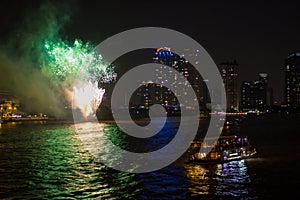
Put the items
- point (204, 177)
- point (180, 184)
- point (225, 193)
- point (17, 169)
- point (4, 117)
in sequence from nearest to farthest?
point (225, 193), point (180, 184), point (204, 177), point (17, 169), point (4, 117)

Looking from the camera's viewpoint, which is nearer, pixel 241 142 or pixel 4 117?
pixel 241 142

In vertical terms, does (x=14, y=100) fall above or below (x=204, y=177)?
above

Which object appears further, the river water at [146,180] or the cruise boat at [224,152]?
the cruise boat at [224,152]

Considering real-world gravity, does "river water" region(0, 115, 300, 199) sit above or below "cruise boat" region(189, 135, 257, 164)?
below

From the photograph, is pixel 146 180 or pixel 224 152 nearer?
pixel 146 180

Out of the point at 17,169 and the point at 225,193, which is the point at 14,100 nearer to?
the point at 17,169

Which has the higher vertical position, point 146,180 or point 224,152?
point 224,152

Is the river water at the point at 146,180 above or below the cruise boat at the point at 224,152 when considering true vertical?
below

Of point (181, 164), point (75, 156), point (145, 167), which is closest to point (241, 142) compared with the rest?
point (181, 164)
